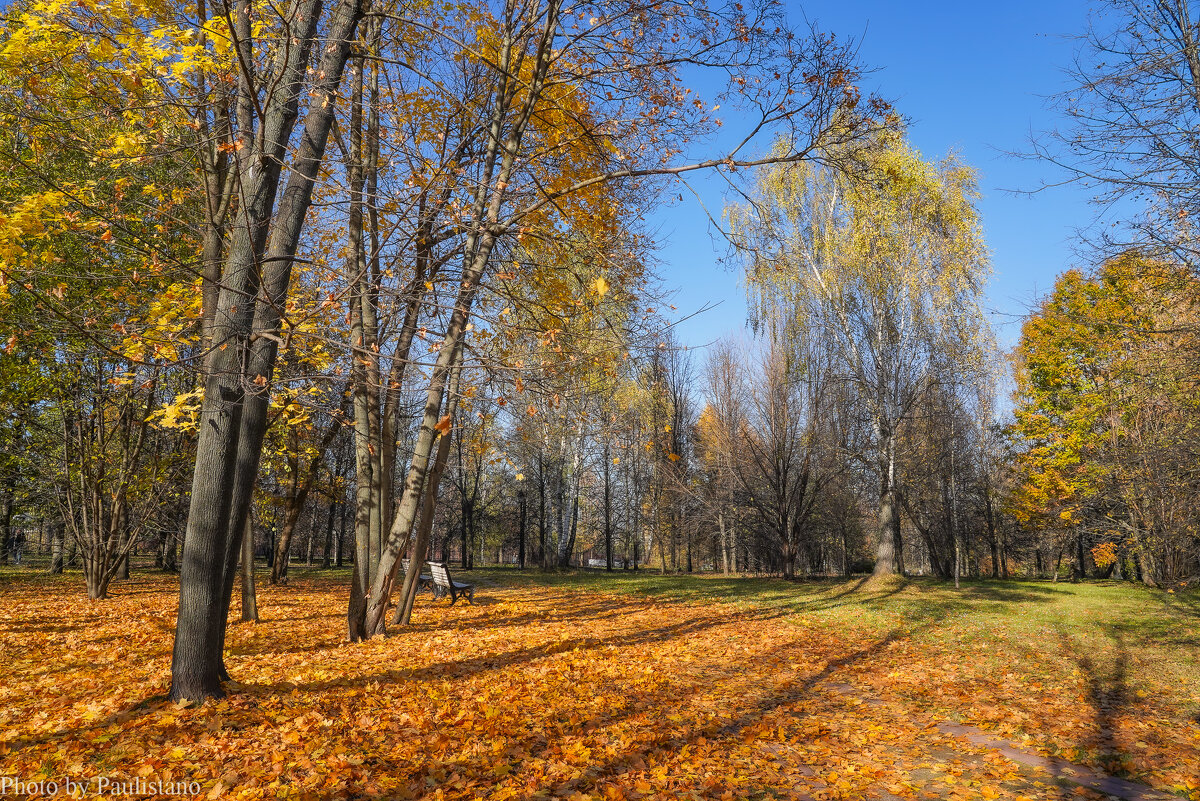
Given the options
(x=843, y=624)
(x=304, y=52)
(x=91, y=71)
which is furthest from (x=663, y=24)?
(x=843, y=624)

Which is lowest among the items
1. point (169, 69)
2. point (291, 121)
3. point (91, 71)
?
point (291, 121)

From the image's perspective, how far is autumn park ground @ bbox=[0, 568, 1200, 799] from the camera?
3.43 metres

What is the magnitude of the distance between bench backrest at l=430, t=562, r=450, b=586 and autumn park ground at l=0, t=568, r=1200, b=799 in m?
1.84

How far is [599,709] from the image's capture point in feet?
15.8

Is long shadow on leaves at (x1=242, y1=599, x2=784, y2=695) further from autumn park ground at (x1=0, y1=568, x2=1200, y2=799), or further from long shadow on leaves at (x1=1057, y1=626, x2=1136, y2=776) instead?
long shadow on leaves at (x1=1057, y1=626, x2=1136, y2=776)

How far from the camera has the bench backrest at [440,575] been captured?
1149 centimetres

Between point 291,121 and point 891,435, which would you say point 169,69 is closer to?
point 291,121

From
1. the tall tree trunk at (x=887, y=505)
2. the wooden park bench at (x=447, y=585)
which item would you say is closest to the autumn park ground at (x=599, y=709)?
the wooden park bench at (x=447, y=585)

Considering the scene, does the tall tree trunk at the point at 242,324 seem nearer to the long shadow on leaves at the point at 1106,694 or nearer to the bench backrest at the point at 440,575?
the long shadow on leaves at the point at 1106,694

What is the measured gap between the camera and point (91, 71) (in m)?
6.02

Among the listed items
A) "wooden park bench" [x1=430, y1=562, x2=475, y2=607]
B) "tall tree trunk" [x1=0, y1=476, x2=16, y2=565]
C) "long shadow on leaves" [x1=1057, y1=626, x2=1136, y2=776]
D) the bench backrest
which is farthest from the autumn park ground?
"tall tree trunk" [x1=0, y1=476, x2=16, y2=565]

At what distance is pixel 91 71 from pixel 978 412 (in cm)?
3351

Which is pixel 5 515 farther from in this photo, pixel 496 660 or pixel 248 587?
pixel 496 660

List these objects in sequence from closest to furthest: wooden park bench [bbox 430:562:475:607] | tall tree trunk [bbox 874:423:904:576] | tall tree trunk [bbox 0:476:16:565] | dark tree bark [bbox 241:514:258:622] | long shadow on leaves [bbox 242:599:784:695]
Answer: long shadow on leaves [bbox 242:599:784:695] < dark tree bark [bbox 241:514:258:622] < wooden park bench [bbox 430:562:475:607] < tall tree trunk [bbox 0:476:16:565] < tall tree trunk [bbox 874:423:904:576]
